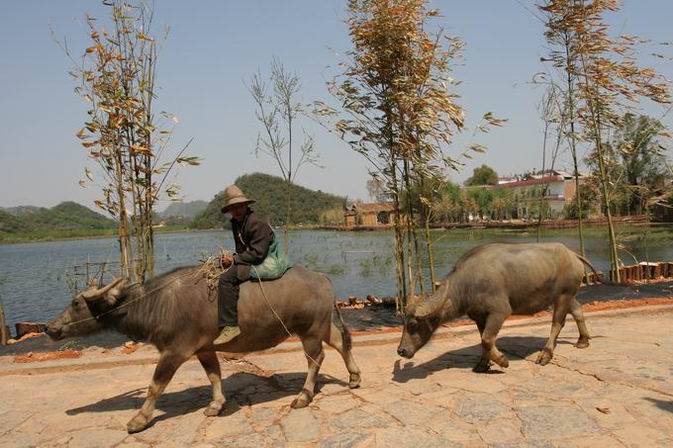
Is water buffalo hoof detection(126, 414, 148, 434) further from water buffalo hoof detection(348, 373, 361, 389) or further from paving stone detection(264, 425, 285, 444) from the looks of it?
water buffalo hoof detection(348, 373, 361, 389)

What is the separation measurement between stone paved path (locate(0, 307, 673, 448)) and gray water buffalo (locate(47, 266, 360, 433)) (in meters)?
0.42

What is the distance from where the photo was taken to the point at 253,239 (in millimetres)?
5195

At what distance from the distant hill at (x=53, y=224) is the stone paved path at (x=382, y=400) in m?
90.7

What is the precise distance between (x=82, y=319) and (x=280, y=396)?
6.97 feet

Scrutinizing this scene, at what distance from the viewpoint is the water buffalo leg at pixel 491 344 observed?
5.91 meters

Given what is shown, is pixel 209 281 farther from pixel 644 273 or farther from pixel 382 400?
pixel 644 273

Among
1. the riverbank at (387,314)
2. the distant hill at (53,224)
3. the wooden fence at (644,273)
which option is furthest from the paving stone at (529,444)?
the distant hill at (53,224)

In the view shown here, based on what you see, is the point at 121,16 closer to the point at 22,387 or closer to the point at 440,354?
the point at 22,387

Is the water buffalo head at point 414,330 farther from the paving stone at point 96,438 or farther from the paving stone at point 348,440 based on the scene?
the paving stone at point 96,438

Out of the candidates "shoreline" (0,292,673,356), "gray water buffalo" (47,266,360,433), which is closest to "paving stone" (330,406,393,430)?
"gray water buffalo" (47,266,360,433)

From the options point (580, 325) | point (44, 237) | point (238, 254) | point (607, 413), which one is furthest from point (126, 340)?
point (44, 237)

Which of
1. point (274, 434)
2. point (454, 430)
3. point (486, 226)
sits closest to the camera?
point (454, 430)

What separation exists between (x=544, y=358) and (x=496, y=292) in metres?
1.00

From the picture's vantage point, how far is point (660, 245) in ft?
96.0
